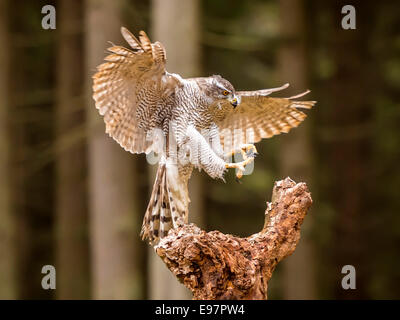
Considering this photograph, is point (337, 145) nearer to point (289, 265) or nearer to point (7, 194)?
point (289, 265)

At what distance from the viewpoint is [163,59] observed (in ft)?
9.66

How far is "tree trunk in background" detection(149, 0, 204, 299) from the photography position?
479 centimetres

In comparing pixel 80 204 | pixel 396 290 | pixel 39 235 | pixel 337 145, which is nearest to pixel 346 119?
pixel 337 145

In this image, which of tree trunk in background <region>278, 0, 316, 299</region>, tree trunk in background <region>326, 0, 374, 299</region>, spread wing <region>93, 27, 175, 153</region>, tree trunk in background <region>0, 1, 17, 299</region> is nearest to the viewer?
spread wing <region>93, 27, 175, 153</region>

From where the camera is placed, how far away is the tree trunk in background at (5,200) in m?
6.98

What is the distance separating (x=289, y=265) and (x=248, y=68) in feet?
12.2

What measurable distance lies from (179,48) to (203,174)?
167 cm

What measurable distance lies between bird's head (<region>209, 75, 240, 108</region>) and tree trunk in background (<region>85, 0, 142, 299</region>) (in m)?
2.75

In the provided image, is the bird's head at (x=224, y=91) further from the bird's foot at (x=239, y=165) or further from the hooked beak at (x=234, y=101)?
the bird's foot at (x=239, y=165)

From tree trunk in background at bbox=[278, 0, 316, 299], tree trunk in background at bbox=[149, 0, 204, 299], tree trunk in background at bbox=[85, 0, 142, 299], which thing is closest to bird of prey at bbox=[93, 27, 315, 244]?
tree trunk in background at bbox=[149, 0, 204, 299]

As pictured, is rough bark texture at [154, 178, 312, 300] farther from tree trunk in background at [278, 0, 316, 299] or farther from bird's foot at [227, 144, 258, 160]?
tree trunk in background at [278, 0, 316, 299]

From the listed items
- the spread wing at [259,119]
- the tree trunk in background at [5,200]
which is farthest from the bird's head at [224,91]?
the tree trunk in background at [5,200]

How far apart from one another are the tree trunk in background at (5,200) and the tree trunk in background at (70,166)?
1.09 m
